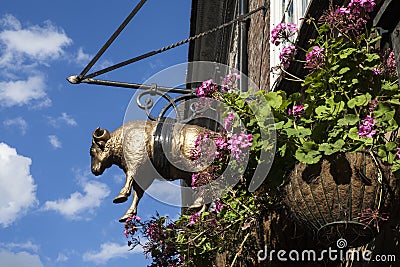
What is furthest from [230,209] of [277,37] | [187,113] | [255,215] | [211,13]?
[211,13]

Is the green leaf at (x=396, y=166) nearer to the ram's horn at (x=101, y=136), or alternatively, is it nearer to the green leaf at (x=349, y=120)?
the green leaf at (x=349, y=120)

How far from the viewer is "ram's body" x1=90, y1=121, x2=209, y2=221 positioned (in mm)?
4340

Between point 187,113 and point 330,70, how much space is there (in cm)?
219

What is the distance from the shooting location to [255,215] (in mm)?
3232

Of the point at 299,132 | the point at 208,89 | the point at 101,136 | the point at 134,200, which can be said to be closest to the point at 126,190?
the point at 134,200

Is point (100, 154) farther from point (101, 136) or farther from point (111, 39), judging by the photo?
point (111, 39)

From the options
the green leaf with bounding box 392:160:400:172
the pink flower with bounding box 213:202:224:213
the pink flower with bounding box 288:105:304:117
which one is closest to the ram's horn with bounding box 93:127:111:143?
the pink flower with bounding box 213:202:224:213

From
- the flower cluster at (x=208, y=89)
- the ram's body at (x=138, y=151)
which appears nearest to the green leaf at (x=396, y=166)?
the flower cluster at (x=208, y=89)

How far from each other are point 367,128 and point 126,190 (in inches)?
80.7

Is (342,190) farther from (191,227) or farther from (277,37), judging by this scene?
(191,227)

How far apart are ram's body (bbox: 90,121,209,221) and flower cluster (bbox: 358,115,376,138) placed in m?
1.79

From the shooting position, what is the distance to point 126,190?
424cm

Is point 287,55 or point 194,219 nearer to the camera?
point 287,55

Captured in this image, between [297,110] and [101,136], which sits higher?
[101,136]
